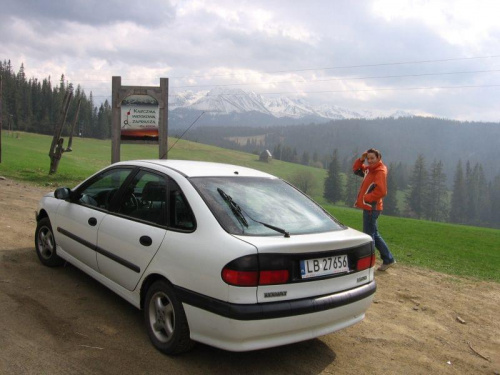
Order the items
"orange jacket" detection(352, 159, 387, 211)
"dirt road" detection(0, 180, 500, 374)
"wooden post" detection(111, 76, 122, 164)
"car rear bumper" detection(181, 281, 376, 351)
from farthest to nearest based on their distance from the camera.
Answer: "wooden post" detection(111, 76, 122, 164)
"orange jacket" detection(352, 159, 387, 211)
"dirt road" detection(0, 180, 500, 374)
"car rear bumper" detection(181, 281, 376, 351)

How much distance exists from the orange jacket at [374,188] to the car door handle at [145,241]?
13.3ft

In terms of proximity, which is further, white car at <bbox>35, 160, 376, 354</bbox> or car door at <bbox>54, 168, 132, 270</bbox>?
car door at <bbox>54, 168, 132, 270</bbox>

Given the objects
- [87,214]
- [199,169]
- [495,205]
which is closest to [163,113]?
[87,214]

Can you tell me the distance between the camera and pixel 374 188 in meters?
6.43

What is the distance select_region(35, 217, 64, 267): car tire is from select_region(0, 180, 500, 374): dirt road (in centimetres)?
10

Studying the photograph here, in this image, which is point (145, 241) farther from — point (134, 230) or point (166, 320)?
point (166, 320)

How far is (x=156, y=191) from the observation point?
3.74 metres

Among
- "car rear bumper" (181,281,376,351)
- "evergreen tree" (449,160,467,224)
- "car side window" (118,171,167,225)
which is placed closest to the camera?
"car rear bumper" (181,281,376,351)

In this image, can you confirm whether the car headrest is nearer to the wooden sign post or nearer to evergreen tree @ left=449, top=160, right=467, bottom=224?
the wooden sign post

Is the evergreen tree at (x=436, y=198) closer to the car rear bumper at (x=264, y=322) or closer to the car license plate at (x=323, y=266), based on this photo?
the car license plate at (x=323, y=266)

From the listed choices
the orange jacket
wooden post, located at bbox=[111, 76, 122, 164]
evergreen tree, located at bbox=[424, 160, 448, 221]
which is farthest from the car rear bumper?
evergreen tree, located at bbox=[424, 160, 448, 221]

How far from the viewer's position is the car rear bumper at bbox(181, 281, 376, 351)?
2752 mm

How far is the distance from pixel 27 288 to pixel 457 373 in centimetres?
421

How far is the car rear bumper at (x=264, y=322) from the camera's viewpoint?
2.75 meters
